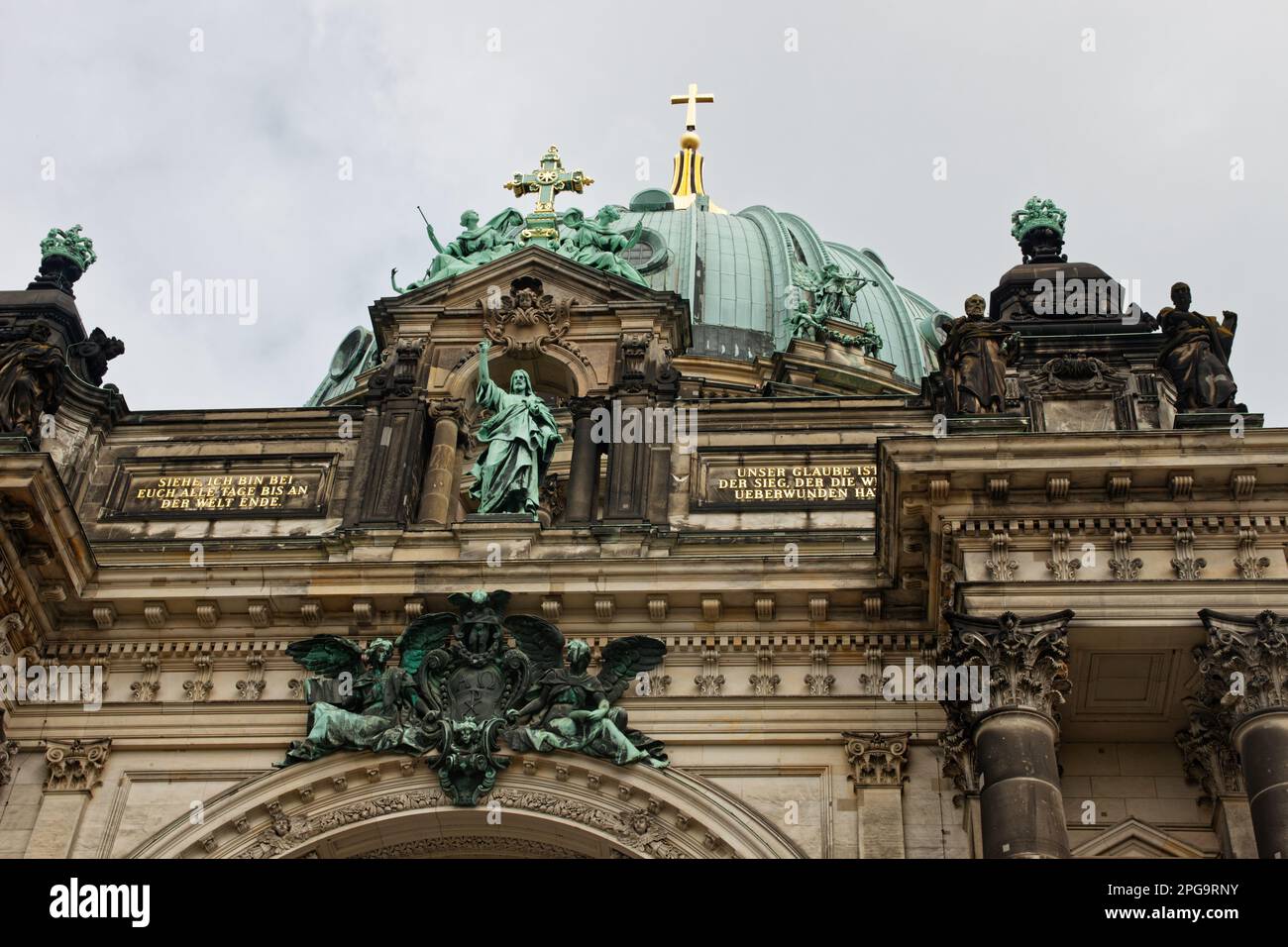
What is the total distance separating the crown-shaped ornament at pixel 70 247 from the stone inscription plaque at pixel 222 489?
419 centimetres

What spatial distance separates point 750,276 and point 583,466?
1861cm

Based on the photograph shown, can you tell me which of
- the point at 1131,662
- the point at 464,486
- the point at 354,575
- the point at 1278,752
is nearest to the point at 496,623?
the point at 354,575

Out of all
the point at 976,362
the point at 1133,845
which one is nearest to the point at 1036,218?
the point at 976,362

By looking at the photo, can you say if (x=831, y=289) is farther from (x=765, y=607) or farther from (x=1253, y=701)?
(x=1253, y=701)

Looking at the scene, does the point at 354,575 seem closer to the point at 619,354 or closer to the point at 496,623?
the point at 496,623

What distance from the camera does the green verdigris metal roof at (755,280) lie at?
Answer: 133 ft

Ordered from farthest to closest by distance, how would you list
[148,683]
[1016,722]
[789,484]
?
[789,484] → [148,683] → [1016,722]

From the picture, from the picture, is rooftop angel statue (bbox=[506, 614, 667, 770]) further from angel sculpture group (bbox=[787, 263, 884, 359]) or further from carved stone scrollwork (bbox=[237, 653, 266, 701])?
angel sculpture group (bbox=[787, 263, 884, 359])

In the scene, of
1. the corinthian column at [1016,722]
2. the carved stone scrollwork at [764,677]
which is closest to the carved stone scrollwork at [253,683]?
the carved stone scrollwork at [764,677]

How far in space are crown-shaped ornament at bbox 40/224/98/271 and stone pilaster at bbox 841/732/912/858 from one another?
13.0m

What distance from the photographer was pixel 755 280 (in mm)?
42938

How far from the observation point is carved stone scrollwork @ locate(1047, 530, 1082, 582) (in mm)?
20719

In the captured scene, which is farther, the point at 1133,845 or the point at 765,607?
the point at 765,607

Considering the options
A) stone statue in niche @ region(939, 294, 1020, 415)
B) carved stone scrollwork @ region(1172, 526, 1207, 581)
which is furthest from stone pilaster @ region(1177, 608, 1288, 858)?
stone statue in niche @ region(939, 294, 1020, 415)
